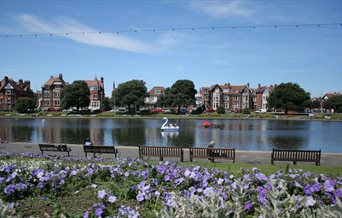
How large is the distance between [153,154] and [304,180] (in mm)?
11881

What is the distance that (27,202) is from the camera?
718 centimetres

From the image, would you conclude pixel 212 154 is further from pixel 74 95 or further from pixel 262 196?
pixel 74 95

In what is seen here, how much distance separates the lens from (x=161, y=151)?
18.2m

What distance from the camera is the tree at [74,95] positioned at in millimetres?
104438

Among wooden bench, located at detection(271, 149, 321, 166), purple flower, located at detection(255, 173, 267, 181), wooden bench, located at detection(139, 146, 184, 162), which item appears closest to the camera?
purple flower, located at detection(255, 173, 267, 181)

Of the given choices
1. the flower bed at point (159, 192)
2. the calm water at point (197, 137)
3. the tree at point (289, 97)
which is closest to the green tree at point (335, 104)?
the tree at point (289, 97)

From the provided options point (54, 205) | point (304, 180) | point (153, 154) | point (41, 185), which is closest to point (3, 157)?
point (153, 154)

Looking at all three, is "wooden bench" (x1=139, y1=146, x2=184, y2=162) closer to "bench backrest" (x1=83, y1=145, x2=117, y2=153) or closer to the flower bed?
"bench backrest" (x1=83, y1=145, x2=117, y2=153)

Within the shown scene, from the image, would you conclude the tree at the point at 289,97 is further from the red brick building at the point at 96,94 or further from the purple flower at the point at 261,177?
the purple flower at the point at 261,177

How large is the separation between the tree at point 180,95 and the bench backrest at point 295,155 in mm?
89729

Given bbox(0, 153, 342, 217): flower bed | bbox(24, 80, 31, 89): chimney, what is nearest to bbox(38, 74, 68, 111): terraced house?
bbox(24, 80, 31, 89): chimney

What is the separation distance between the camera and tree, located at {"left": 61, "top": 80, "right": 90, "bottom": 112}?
104m

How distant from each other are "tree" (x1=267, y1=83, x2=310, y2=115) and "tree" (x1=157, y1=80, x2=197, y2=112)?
27810 mm

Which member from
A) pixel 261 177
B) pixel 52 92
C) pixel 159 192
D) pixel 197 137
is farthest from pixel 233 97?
pixel 159 192
